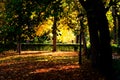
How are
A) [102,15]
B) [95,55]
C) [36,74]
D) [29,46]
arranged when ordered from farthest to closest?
[29,46] < [36,74] < [95,55] < [102,15]

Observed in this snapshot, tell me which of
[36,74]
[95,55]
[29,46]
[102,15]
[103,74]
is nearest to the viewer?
[102,15]

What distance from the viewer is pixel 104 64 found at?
16.4 m

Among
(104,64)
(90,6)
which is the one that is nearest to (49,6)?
(90,6)

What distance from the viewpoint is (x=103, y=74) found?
659 inches

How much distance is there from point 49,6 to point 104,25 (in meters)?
3.06

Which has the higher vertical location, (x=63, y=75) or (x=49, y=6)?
(x=49, y=6)

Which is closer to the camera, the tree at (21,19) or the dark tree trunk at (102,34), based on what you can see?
the tree at (21,19)

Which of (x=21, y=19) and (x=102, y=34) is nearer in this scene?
(x=21, y=19)

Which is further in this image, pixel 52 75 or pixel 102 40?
pixel 52 75

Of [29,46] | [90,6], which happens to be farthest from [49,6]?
[29,46]

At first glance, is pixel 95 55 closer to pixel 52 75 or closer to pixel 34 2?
pixel 52 75

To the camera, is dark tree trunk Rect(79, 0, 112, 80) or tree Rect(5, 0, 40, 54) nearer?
tree Rect(5, 0, 40, 54)

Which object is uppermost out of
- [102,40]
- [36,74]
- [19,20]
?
[19,20]

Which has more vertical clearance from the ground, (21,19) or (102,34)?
(21,19)
